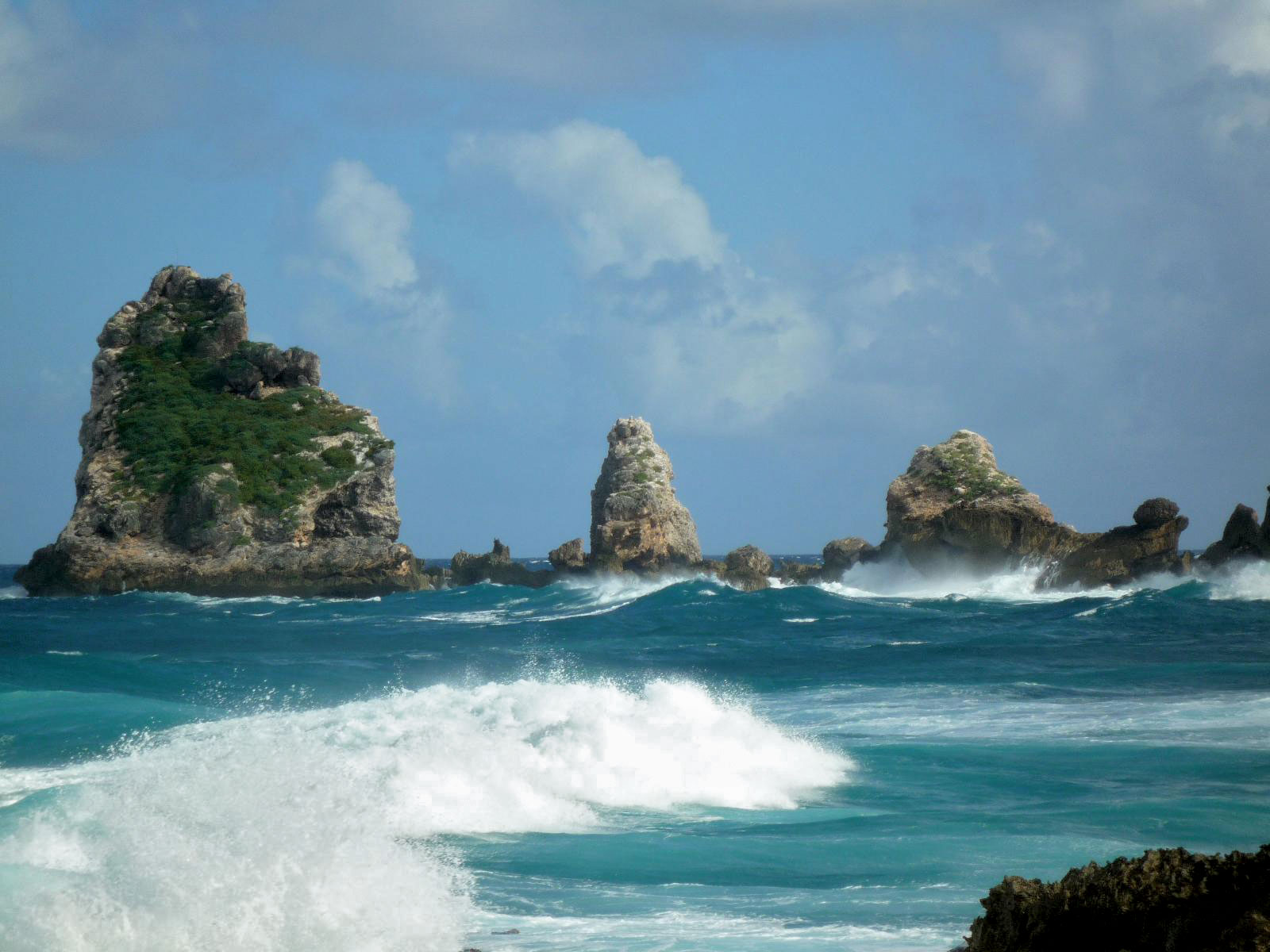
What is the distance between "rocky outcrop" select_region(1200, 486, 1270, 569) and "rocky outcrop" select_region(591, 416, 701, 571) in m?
23.1

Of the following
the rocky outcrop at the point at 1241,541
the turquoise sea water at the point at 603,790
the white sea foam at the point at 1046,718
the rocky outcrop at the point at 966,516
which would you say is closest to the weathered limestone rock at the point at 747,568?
the rocky outcrop at the point at 966,516

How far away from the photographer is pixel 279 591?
2053 inches

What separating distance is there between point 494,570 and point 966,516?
2561 centimetres

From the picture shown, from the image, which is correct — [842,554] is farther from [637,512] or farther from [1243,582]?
[1243,582]

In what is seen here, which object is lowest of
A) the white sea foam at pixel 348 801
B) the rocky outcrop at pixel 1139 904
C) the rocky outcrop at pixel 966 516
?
the white sea foam at pixel 348 801

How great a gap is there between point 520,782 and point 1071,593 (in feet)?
104

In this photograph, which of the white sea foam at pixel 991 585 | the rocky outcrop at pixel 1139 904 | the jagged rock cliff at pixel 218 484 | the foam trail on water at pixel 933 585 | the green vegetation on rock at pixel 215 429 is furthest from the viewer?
the green vegetation on rock at pixel 215 429


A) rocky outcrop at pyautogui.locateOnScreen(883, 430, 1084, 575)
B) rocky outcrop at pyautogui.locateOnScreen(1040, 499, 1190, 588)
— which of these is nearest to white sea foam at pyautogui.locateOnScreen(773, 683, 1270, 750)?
rocky outcrop at pyautogui.locateOnScreen(1040, 499, 1190, 588)

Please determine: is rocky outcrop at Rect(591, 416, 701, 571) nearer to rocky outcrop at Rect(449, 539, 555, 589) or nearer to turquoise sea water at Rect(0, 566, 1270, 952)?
rocky outcrop at Rect(449, 539, 555, 589)

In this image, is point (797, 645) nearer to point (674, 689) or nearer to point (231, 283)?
point (674, 689)

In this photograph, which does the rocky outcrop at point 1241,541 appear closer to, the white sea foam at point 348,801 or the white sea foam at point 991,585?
the white sea foam at point 991,585

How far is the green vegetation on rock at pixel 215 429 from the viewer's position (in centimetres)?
5559

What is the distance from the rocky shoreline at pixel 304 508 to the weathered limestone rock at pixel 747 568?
0.09 m

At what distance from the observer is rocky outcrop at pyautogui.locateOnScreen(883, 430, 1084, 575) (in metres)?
42.7
